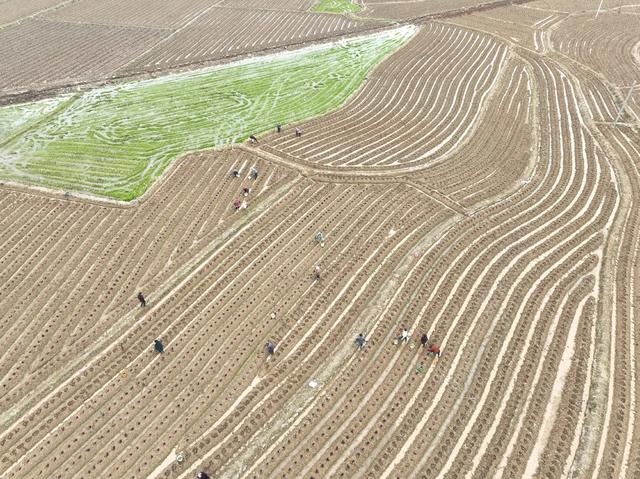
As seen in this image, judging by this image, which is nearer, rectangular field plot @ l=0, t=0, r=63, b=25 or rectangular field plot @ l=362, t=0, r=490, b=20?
rectangular field plot @ l=0, t=0, r=63, b=25

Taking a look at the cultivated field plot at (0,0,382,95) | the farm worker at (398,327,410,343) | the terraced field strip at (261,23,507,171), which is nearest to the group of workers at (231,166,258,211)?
the terraced field strip at (261,23,507,171)

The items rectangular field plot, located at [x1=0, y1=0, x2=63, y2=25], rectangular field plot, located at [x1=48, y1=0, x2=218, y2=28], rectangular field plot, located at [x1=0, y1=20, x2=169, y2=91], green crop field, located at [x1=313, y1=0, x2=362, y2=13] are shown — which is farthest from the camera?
green crop field, located at [x1=313, y1=0, x2=362, y2=13]

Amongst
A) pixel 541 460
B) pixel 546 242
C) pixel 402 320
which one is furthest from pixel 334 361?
pixel 546 242

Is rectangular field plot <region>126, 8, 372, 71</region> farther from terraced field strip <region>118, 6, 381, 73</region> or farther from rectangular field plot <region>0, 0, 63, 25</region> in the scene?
rectangular field plot <region>0, 0, 63, 25</region>

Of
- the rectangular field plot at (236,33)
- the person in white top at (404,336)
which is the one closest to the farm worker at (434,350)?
the person in white top at (404,336)

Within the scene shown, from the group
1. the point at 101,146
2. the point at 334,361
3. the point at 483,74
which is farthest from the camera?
the point at 483,74

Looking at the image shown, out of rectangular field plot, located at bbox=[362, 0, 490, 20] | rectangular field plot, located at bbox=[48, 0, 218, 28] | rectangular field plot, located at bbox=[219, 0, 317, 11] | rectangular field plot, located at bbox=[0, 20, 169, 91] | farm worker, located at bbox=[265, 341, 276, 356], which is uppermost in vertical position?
rectangular field plot, located at bbox=[362, 0, 490, 20]

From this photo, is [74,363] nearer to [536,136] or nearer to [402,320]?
[402,320]
